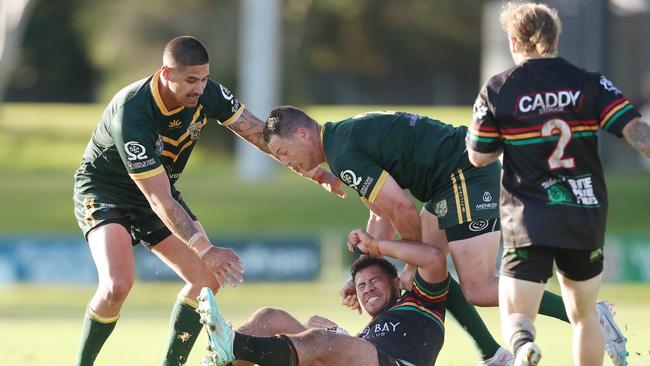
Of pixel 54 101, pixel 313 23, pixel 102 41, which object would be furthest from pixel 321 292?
pixel 54 101

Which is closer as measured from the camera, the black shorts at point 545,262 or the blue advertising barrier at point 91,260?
the black shorts at point 545,262

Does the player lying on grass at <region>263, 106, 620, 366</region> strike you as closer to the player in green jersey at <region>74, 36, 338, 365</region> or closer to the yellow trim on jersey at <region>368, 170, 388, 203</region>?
the yellow trim on jersey at <region>368, 170, 388, 203</region>

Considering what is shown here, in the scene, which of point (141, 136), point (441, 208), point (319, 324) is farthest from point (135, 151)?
point (441, 208)

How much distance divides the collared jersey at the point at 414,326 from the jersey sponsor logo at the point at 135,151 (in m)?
1.72

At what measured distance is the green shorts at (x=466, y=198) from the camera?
25.7ft

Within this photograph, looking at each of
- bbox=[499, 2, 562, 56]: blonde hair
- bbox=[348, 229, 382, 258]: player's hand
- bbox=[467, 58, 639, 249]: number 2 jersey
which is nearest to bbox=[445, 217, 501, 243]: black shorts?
bbox=[348, 229, 382, 258]: player's hand

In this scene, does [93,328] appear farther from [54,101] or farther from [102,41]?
[54,101]

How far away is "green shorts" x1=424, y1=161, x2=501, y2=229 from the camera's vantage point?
309 inches

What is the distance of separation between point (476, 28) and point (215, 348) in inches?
1785

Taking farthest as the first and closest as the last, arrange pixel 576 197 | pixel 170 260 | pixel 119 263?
pixel 170 260, pixel 119 263, pixel 576 197

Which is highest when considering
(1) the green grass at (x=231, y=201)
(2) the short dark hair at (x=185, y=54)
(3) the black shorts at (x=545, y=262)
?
(2) the short dark hair at (x=185, y=54)

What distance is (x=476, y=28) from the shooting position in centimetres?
5122

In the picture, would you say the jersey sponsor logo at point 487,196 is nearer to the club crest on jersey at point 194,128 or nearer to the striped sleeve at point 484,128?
the striped sleeve at point 484,128

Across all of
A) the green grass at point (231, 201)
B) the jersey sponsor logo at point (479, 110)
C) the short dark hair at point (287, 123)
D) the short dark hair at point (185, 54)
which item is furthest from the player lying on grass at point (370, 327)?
the green grass at point (231, 201)
